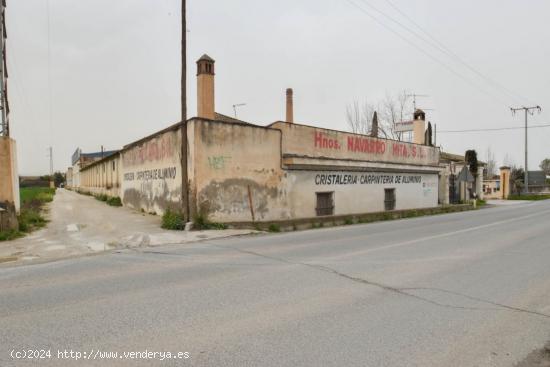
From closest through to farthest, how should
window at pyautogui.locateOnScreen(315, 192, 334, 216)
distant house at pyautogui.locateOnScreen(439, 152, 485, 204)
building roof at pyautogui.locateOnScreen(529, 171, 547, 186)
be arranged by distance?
window at pyautogui.locateOnScreen(315, 192, 334, 216) < distant house at pyautogui.locateOnScreen(439, 152, 485, 204) < building roof at pyautogui.locateOnScreen(529, 171, 547, 186)

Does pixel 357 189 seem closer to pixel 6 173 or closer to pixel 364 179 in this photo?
pixel 364 179

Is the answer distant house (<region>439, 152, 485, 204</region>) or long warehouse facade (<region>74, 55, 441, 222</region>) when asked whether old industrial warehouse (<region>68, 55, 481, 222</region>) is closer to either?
long warehouse facade (<region>74, 55, 441, 222</region>)

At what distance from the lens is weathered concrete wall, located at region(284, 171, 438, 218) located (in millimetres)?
16297

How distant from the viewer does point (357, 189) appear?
749 inches

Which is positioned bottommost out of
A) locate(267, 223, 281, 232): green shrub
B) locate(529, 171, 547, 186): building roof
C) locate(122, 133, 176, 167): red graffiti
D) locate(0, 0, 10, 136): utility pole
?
locate(267, 223, 281, 232): green shrub

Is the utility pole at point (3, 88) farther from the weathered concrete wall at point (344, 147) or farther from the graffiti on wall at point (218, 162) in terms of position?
the weathered concrete wall at point (344, 147)

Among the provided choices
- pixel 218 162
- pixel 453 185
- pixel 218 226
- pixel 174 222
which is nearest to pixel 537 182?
pixel 453 185

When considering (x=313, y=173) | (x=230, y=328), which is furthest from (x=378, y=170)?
(x=230, y=328)

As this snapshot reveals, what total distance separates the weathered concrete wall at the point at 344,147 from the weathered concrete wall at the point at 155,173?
4150 mm

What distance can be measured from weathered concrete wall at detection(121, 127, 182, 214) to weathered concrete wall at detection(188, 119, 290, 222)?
1.50 m

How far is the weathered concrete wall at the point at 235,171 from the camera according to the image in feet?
43.0

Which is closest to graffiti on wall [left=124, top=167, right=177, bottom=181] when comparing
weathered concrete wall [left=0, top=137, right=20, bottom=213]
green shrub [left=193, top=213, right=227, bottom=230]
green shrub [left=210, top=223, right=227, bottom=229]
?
green shrub [left=193, top=213, right=227, bottom=230]

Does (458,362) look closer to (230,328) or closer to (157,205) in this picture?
(230,328)

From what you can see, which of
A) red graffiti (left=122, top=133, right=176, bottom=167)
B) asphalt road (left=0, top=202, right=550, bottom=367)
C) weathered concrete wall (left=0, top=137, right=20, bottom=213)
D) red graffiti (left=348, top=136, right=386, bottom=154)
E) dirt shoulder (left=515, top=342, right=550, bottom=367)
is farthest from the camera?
red graffiti (left=348, top=136, right=386, bottom=154)
